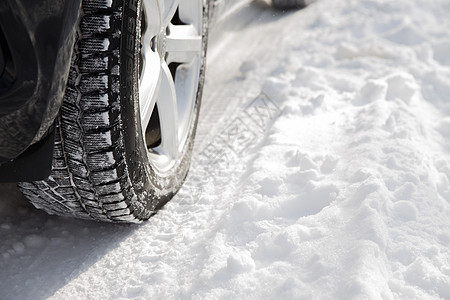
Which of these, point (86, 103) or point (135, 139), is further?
point (135, 139)

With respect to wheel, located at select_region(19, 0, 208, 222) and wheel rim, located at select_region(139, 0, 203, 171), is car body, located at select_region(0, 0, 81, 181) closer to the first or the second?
wheel, located at select_region(19, 0, 208, 222)

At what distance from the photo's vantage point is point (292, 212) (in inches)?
72.5

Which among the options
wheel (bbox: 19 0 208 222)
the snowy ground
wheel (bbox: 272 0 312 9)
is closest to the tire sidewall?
wheel (bbox: 19 0 208 222)

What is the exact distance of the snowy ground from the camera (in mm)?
1568

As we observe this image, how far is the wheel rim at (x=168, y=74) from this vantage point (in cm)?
171

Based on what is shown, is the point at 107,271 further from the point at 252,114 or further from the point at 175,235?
the point at 252,114

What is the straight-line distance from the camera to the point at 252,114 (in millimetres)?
2643

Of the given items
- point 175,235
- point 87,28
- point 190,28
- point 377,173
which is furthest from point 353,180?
→ point 87,28

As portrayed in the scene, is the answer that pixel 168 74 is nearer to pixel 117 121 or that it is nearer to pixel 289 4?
pixel 117 121

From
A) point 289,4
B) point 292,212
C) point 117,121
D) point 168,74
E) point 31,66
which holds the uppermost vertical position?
point 31,66

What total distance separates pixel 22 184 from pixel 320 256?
0.93 meters

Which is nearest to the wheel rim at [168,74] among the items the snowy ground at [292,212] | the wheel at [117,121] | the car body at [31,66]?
the wheel at [117,121]

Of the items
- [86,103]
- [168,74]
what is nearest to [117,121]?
[86,103]

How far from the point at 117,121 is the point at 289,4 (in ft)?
9.09
